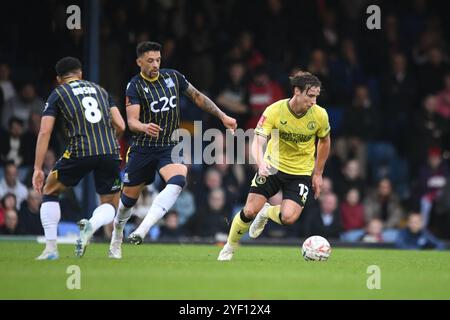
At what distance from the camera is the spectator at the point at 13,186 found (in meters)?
16.6

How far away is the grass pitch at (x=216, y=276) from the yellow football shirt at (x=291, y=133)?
1.09 metres

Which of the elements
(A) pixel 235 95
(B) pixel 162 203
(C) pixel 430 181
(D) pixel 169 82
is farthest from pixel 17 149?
(C) pixel 430 181

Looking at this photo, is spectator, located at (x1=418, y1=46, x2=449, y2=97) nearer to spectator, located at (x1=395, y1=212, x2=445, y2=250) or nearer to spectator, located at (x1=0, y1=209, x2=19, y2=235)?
spectator, located at (x1=395, y1=212, x2=445, y2=250)

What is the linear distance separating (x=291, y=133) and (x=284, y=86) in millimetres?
6793

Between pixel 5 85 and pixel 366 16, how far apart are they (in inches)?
258

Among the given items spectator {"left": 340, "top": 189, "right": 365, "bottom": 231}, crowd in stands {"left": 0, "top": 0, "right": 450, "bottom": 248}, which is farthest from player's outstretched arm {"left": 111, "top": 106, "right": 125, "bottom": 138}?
spectator {"left": 340, "top": 189, "right": 365, "bottom": 231}

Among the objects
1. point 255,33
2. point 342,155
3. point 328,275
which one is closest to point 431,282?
point 328,275

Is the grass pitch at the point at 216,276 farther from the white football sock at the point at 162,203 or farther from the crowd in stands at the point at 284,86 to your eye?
the crowd in stands at the point at 284,86

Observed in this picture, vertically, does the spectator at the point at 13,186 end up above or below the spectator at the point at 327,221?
above

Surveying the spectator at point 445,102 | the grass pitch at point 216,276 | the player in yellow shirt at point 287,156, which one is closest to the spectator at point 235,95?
the spectator at point 445,102

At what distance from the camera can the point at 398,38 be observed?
19938 millimetres

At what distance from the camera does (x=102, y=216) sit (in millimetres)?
11508

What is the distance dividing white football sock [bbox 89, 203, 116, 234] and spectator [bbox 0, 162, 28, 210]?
5.24 metres

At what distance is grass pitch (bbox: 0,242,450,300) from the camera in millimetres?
9172
